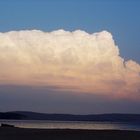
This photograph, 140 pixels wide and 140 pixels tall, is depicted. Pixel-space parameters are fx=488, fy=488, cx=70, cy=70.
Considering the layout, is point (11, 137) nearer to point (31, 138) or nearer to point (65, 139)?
point (31, 138)

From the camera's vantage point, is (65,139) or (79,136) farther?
(79,136)

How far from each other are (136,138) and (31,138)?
227 inches

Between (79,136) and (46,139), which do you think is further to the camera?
(79,136)

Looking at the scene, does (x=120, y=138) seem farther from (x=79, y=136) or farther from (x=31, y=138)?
(x=31, y=138)

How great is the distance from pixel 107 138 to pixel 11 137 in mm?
5307

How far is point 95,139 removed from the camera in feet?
86.6

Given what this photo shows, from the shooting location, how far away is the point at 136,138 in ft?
88.3

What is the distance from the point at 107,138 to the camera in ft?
88.3

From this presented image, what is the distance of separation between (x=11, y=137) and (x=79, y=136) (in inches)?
152

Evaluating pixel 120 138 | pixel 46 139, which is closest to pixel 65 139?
pixel 46 139

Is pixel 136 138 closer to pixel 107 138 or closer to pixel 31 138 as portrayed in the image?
pixel 107 138

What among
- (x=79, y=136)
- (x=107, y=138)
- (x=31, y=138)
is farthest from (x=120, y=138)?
(x=31, y=138)

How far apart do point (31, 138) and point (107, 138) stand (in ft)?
13.7

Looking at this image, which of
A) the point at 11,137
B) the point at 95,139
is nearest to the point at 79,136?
the point at 95,139
